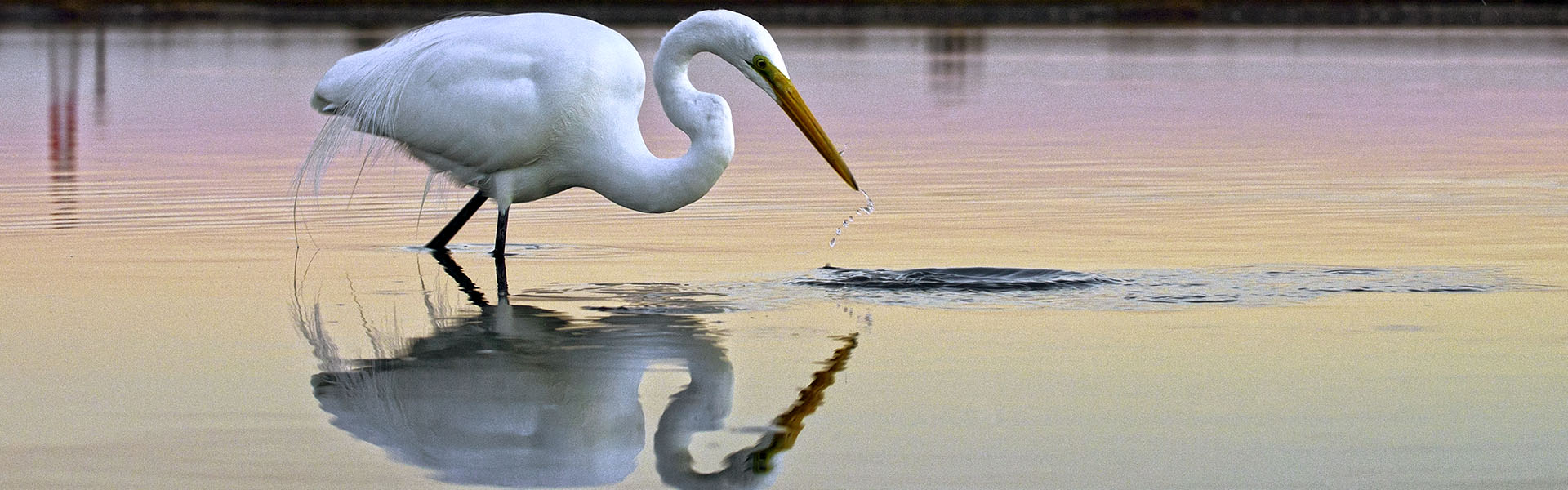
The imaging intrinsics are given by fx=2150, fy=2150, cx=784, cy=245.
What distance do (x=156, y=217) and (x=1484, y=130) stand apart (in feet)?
34.4

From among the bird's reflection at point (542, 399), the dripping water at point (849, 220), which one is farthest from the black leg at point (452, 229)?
the bird's reflection at point (542, 399)

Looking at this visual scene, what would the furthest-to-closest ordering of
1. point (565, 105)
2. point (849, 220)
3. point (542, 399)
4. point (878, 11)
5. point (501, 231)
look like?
point (878, 11)
point (849, 220)
point (501, 231)
point (565, 105)
point (542, 399)

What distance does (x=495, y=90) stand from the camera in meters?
8.55

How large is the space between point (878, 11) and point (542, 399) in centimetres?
6672

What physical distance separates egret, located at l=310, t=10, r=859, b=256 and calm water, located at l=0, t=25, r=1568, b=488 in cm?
37

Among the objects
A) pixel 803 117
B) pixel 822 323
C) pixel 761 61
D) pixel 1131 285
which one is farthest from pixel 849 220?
pixel 822 323

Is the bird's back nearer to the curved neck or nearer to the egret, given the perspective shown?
the egret

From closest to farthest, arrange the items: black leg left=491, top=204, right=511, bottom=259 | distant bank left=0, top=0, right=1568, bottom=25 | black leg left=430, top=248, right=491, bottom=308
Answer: black leg left=430, top=248, right=491, bottom=308 → black leg left=491, top=204, right=511, bottom=259 → distant bank left=0, top=0, right=1568, bottom=25

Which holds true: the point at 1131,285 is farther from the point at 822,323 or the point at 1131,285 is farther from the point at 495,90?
the point at 495,90

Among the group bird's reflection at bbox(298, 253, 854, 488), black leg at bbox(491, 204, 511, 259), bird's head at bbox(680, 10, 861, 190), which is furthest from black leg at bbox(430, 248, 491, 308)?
bird's head at bbox(680, 10, 861, 190)

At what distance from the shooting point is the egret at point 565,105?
27.4ft

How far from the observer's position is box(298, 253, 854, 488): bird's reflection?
16.0ft

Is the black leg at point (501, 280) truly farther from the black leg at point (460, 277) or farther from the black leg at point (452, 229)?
the black leg at point (452, 229)

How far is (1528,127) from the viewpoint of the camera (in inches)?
664
